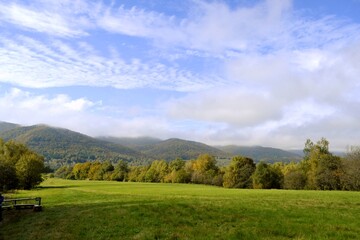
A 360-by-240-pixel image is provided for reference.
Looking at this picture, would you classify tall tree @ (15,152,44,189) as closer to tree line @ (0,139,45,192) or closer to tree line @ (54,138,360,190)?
tree line @ (0,139,45,192)

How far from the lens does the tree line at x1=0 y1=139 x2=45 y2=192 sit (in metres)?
79.5

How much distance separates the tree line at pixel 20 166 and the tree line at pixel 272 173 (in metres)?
63.0

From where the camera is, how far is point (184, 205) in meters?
31.7

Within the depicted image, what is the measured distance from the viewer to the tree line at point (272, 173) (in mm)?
92387

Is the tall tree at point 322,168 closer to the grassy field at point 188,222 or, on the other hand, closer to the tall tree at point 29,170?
the grassy field at point 188,222

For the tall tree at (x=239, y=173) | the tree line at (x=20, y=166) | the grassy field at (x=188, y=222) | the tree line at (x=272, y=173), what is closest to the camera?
the grassy field at (x=188, y=222)

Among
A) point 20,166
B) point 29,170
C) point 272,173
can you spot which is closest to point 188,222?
point 20,166

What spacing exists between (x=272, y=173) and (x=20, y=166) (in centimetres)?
7515

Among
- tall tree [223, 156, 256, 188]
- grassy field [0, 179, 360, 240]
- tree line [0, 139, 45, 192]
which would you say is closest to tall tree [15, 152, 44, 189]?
tree line [0, 139, 45, 192]

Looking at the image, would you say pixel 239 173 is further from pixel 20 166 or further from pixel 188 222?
pixel 188 222

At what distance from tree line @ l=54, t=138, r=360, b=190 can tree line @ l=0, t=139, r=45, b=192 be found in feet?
207

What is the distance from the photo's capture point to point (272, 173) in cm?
11331

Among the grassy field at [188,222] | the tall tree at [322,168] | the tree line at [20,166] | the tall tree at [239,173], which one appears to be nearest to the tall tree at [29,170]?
the tree line at [20,166]

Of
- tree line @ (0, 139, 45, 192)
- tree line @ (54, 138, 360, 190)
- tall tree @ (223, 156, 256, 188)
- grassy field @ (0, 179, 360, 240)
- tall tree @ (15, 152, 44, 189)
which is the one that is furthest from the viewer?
tall tree @ (223, 156, 256, 188)
